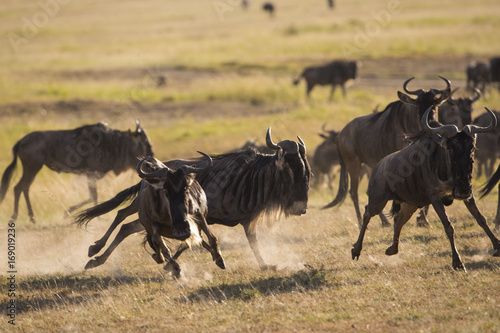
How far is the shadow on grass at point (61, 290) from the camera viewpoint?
6.85 metres

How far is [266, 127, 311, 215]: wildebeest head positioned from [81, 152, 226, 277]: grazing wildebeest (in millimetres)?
865

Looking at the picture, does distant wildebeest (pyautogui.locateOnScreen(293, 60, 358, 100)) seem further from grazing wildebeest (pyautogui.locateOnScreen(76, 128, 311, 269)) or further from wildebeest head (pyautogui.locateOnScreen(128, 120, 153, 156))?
grazing wildebeest (pyautogui.locateOnScreen(76, 128, 311, 269))

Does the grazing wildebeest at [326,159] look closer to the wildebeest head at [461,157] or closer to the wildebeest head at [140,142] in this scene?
the wildebeest head at [140,142]

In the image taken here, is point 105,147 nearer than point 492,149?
Yes

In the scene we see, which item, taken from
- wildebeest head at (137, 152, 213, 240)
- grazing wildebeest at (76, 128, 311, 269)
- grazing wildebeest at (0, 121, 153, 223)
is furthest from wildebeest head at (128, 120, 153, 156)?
wildebeest head at (137, 152, 213, 240)

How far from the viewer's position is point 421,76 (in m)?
28.4

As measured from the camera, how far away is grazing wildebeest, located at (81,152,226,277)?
6.30m

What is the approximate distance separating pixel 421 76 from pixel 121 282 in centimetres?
2329

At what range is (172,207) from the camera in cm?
630

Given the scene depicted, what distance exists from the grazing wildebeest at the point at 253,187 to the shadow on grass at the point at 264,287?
0.55 metres

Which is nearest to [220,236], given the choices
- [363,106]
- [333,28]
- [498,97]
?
[363,106]

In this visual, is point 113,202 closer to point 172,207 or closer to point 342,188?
point 172,207

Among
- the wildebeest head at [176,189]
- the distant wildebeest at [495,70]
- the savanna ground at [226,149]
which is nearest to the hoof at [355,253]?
the savanna ground at [226,149]

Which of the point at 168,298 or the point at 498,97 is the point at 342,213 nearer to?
the point at 168,298
